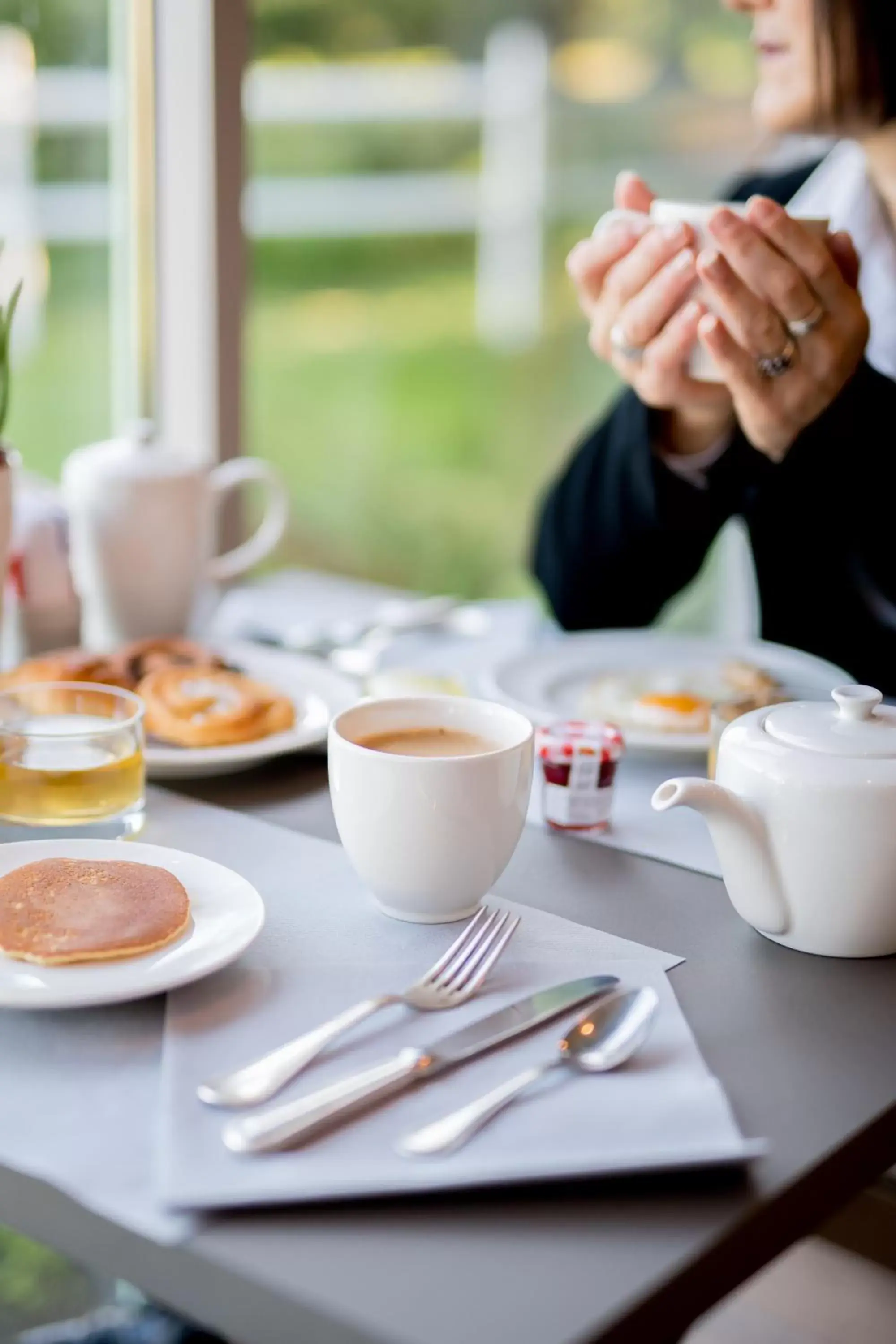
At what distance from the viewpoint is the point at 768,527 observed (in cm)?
130

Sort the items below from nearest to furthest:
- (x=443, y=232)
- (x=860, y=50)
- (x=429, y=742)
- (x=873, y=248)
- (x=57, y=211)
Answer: (x=429, y=742) < (x=860, y=50) < (x=873, y=248) < (x=57, y=211) < (x=443, y=232)

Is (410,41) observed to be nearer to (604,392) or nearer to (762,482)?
(604,392)

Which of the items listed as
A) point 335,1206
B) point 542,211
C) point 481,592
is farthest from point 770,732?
point 542,211

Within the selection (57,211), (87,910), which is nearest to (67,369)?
(57,211)

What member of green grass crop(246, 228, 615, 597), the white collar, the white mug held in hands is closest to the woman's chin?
the white collar

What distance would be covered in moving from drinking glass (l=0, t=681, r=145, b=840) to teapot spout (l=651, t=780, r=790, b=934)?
31 cm

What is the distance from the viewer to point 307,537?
15.9 ft

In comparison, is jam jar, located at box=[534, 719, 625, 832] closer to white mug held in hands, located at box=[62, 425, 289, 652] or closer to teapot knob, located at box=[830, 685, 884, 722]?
teapot knob, located at box=[830, 685, 884, 722]

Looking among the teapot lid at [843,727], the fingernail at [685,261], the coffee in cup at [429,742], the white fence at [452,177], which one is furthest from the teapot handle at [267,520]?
the white fence at [452,177]

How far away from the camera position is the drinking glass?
0.80 meters

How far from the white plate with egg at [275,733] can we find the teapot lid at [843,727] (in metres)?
0.31

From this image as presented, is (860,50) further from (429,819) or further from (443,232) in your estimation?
(443,232)

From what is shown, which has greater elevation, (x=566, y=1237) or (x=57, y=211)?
(x=57, y=211)

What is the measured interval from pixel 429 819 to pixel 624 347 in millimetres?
557
